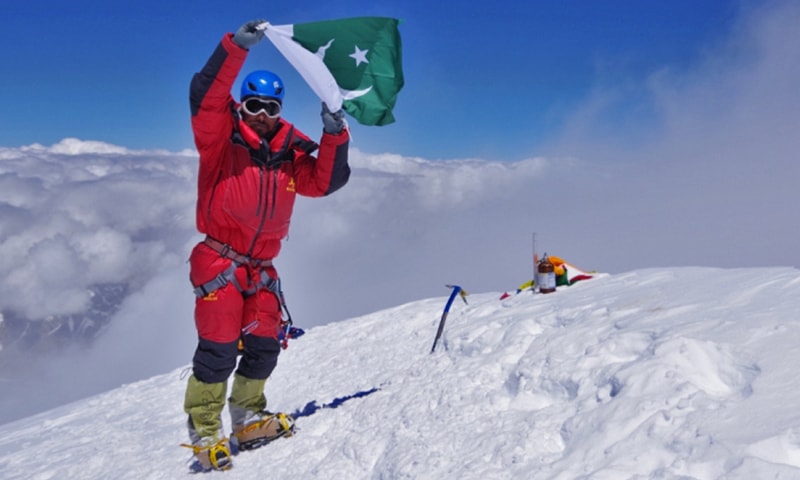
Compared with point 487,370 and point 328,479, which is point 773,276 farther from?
point 328,479

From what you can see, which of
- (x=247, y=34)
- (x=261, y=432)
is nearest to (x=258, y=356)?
(x=261, y=432)

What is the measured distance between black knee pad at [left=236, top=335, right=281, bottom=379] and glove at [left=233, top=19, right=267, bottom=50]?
267 cm

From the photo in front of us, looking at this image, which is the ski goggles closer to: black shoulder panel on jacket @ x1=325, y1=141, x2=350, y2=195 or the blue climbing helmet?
the blue climbing helmet

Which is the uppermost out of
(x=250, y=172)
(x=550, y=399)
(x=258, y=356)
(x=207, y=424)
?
(x=250, y=172)

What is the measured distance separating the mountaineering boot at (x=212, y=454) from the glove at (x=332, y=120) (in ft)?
9.94

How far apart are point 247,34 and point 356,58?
126 cm

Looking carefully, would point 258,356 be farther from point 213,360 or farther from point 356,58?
point 356,58

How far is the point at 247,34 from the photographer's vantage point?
4.44m

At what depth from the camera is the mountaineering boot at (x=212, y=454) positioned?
203 inches

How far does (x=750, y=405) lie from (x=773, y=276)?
2.53 meters

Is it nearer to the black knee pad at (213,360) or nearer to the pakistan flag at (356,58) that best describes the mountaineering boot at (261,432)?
the black knee pad at (213,360)

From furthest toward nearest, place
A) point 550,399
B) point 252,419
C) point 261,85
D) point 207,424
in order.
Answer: point 252,419 < point 207,424 < point 261,85 < point 550,399

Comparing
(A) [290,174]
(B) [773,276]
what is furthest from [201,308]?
(B) [773,276]

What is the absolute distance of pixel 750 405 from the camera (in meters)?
3.08
